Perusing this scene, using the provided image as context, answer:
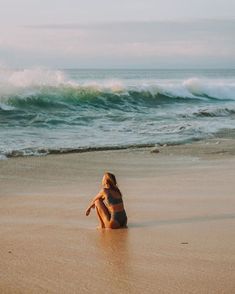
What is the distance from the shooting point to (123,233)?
19.3 feet

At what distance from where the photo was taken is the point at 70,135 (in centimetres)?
1552

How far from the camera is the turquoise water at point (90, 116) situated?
14.3 meters

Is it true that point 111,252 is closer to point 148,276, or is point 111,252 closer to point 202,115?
point 148,276

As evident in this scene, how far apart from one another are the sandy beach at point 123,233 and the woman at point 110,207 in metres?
0.11

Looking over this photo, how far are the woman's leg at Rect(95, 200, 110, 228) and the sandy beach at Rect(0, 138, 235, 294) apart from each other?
11cm

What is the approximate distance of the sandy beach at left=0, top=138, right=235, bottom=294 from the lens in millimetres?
4461

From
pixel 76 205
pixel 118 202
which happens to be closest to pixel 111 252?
pixel 118 202

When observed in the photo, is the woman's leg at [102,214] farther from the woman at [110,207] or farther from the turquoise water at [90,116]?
the turquoise water at [90,116]

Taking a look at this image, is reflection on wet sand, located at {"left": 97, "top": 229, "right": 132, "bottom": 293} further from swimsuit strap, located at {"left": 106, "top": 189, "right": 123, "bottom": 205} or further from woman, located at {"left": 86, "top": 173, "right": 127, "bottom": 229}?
swimsuit strap, located at {"left": 106, "top": 189, "right": 123, "bottom": 205}

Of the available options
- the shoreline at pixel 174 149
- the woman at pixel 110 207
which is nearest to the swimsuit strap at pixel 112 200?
the woman at pixel 110 207

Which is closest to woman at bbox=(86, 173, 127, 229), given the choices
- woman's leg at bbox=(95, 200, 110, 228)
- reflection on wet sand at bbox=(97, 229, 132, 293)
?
woman's leg at bbox=(95, 200, 110, 228)

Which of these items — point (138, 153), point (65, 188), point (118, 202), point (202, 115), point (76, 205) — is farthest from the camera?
point (202, 115)

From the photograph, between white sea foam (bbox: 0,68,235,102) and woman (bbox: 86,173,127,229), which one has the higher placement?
white sea foam (bbox: 0,68,235,102)

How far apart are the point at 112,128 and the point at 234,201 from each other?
10468 millimetres
